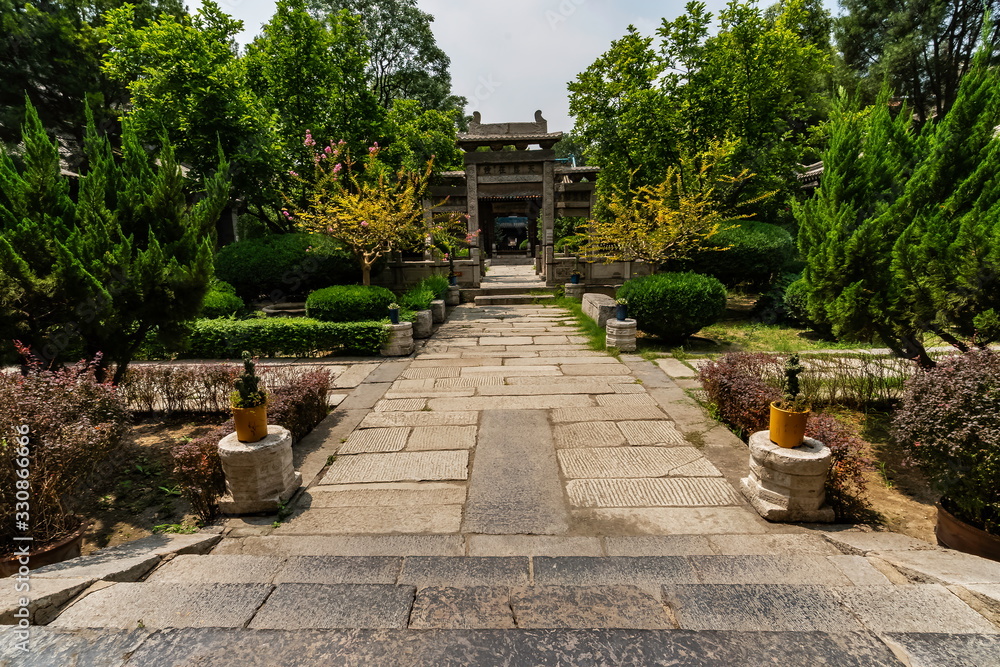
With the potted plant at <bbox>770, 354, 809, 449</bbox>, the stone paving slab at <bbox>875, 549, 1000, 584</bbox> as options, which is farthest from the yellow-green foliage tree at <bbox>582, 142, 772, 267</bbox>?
the stone paving slab at <bbox>875, 549, 1000, 584</bbox>

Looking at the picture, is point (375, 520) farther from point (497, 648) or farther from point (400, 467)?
point (497, 648)

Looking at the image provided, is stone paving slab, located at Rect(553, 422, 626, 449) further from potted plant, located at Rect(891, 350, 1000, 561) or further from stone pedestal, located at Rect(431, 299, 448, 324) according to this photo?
stone pedestal, located at Rect(431, 299, 448, 324)

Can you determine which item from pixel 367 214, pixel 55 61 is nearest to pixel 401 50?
pixel 55 61

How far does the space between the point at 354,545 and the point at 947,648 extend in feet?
10.0

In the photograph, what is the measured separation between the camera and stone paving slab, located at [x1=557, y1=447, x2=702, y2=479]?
4051 mm

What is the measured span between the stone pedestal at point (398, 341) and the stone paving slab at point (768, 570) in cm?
660

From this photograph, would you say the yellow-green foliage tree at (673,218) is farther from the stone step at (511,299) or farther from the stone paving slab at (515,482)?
the stone paving slab at (515,482)

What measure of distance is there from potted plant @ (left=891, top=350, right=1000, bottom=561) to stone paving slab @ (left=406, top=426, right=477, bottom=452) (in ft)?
11.9

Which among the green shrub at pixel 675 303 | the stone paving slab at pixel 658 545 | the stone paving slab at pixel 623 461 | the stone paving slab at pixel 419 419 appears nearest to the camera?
the stone paving slab at pixel 658 545

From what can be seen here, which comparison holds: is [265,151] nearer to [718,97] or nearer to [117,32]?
[117,32]

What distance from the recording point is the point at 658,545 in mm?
2984

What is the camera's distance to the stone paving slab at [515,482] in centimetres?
333

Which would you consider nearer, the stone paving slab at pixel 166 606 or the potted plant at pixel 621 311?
the stone paving slab at pixel 166 606

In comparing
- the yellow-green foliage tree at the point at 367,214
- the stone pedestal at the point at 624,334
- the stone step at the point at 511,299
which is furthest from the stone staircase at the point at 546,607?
the stone step at the point at 511,299
